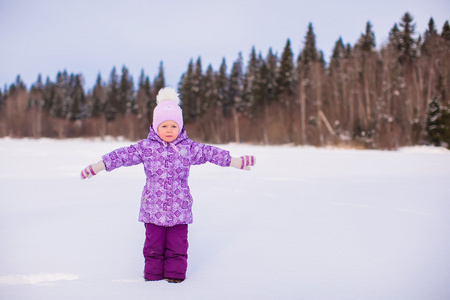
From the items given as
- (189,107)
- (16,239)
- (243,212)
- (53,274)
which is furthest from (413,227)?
(189,107)

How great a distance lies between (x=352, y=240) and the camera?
123 inches

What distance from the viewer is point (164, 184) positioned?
7.75 feet

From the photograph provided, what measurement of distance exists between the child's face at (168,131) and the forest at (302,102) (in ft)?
77.3

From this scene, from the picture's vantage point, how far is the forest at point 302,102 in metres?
25.4

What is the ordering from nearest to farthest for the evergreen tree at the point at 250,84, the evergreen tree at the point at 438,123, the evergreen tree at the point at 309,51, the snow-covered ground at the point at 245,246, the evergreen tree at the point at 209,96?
the snow-covered ground at the point at 245,246
the evergreen tree at the point at 438,123
the evergreen tree at the point at 309,51
the evergreen tree at the point at 250,84
the evergreen tree at the point at 209,96

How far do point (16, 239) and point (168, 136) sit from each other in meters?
1.99

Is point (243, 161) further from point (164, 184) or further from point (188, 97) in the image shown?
point (188, 97)

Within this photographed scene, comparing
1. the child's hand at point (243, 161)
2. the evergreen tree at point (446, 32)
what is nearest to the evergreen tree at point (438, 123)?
the evergreen tree at point (446, 32)

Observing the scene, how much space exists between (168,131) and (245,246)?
4.41 feet

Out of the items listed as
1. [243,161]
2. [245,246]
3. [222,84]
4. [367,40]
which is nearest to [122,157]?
[243,161]

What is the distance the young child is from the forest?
23526 mm

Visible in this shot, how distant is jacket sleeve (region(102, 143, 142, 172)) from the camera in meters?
2.34

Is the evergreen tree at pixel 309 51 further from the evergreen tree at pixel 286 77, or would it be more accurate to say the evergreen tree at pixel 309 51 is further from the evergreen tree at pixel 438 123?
the evergreen tree at pixel 438 123

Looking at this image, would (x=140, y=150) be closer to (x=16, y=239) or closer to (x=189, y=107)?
(x=16, y=239)
